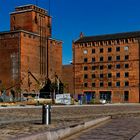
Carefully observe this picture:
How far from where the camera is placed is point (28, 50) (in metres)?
109

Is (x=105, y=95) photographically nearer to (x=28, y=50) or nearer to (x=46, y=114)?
(x=28, y=50)

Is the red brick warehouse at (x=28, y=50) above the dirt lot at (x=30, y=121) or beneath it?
above

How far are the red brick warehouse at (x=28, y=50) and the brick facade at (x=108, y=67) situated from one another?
22.3ft

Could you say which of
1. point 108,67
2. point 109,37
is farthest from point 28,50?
point 109,37

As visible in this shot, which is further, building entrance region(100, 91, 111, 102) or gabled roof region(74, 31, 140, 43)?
gabled roof region(74, 31, 140, 43)

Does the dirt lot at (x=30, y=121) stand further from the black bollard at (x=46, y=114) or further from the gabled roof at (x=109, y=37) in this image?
the gabled roof at (x=109, y=37)

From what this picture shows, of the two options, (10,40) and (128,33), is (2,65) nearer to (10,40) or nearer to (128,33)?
(10,40)

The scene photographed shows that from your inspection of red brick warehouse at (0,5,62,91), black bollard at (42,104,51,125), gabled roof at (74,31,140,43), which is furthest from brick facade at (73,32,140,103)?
black bollard at (42,104,51,125)

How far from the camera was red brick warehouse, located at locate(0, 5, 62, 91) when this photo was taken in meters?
106

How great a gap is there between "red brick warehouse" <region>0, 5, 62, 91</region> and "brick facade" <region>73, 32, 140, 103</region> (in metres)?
6.78

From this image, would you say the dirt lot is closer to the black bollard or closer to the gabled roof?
the black bollard

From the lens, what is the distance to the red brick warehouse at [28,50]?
106 metres

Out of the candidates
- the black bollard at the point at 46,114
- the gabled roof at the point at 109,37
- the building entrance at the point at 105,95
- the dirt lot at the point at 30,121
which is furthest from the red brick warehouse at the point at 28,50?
the black bollard at the point at 46,114

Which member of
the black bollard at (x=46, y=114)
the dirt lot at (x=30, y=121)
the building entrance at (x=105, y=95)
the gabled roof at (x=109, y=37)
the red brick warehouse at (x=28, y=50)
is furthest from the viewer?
the gabled roof at (x=109, y=37)
